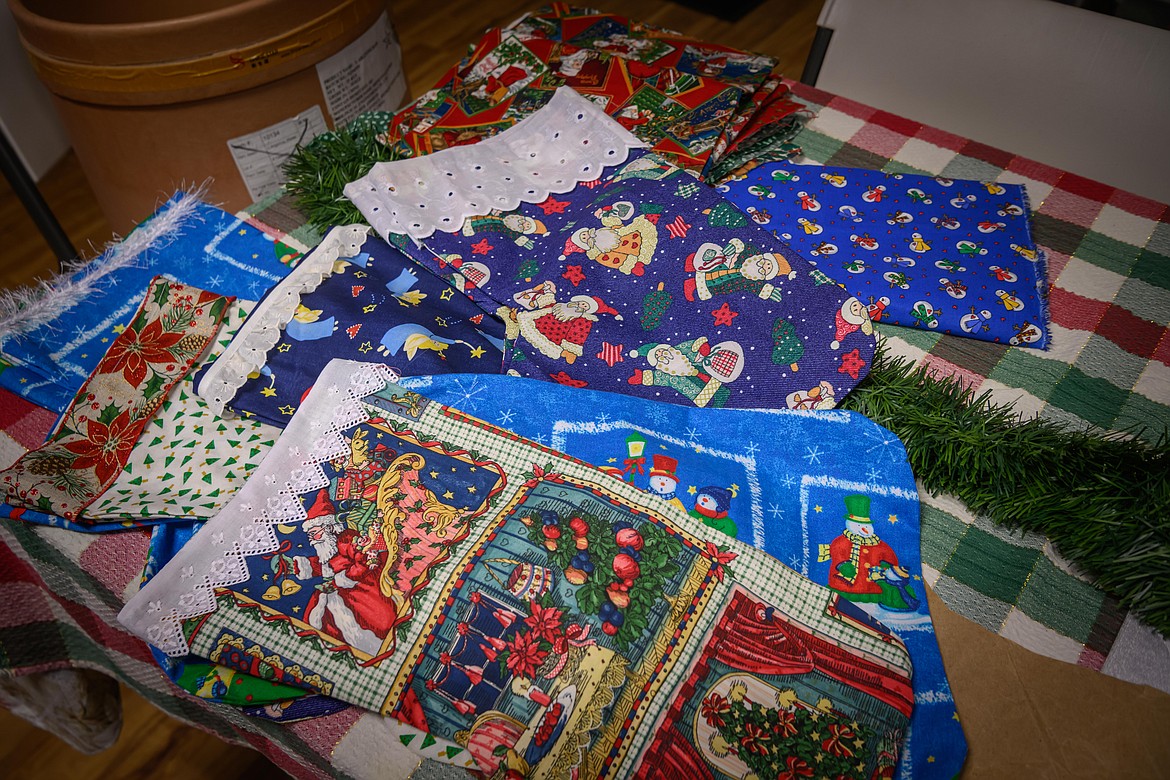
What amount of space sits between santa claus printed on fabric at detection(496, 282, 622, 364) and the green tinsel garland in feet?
1.08

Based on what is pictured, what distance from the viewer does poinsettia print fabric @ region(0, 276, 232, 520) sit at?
31.4 inches

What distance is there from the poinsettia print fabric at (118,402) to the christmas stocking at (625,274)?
0.28 meters

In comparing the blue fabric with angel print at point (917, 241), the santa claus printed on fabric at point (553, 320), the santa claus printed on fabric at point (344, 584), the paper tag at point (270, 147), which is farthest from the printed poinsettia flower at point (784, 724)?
the paper tag at point (270, 147)

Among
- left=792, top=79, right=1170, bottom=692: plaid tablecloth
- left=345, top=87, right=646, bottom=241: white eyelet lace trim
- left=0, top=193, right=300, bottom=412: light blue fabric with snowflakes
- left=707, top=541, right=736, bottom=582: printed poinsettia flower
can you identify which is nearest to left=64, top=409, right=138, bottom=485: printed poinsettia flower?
left=0, top=193, right=300, bottom=412: light blue fabric with snowflakes

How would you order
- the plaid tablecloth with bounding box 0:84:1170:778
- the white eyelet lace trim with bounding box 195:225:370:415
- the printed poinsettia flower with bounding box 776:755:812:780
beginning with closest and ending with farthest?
the printed poinsettia flower with bounding box 776:755:812:780
the plaid tablecloth with bounding box 0:84:1170:778
the white eyelet lace trim with bounding box 195:225:370:415

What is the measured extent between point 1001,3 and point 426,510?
4.08 ft

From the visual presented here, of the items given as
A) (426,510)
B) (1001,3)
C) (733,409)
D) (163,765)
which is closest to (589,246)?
(733,409)

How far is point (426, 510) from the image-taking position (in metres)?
0.71

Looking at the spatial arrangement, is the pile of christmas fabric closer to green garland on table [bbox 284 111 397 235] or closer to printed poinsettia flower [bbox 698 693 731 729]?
green garland on table [bbox 284 111 397 235]

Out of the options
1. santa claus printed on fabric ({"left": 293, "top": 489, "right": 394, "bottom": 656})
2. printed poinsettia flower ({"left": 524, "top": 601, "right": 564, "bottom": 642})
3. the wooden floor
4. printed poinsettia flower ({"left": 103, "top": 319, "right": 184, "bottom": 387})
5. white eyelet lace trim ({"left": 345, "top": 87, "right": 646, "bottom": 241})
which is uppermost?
white eyelet lace trim ({"left": 345, "top": 87, "right": 646, "bottom": 241})

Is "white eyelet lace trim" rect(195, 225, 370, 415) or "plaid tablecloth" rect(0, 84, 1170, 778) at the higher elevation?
"white eyelet lace trim" rect(195, 225, 370, 415)

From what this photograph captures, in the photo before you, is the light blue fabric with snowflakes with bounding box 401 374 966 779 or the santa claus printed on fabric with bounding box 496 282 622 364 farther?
the santa claus printed on fabric with bounding box 496 282 622 364

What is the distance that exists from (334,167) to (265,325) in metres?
0.40

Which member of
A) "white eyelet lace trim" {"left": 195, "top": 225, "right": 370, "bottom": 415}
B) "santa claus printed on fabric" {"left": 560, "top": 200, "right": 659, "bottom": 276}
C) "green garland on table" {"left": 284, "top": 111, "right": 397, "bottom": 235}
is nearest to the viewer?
"white eyelet lace trim" {"left": 195, "top": 225, "right": 370, "bottom": 415}
